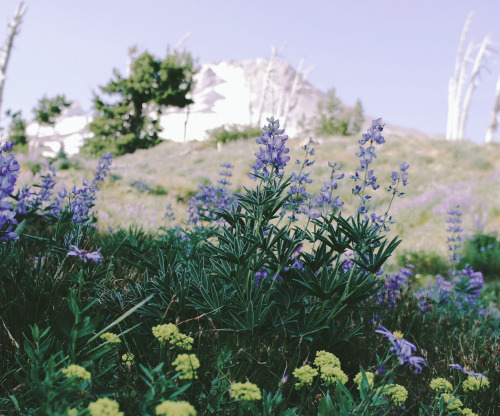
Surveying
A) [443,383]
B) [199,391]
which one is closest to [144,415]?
[199,391]

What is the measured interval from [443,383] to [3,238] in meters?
2.01

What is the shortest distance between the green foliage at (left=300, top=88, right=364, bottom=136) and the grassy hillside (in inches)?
505

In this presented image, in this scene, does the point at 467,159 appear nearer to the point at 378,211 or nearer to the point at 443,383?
the point at 378,211

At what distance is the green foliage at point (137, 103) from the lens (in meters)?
28.8

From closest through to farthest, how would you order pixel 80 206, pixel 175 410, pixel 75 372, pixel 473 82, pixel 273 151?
1. pixel 175 410
2. pixel 75 372
3. pixel 273 151
4. pixel 80 206
5. pixel 473 82

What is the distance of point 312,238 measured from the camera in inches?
82.7

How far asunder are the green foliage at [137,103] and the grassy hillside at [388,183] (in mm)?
6222

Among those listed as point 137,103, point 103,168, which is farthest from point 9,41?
point 103,168

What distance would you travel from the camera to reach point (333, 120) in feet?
121

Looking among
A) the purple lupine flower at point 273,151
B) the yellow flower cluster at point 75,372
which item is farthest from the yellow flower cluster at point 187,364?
the purple lupine flower at point 273,151

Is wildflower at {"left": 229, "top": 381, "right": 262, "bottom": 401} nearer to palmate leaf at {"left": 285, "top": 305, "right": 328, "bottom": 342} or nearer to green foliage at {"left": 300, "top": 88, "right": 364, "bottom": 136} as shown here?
palmate leaf at {"left": 285, "top": 305, "right": 328, "bottom": 342}

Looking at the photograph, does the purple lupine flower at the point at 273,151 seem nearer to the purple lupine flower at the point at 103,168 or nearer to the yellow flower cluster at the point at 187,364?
the yellow flower cluster at the point at 187,364

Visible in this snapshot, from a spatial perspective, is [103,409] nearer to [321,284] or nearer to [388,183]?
[321,284]

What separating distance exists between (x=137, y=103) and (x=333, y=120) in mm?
18714
